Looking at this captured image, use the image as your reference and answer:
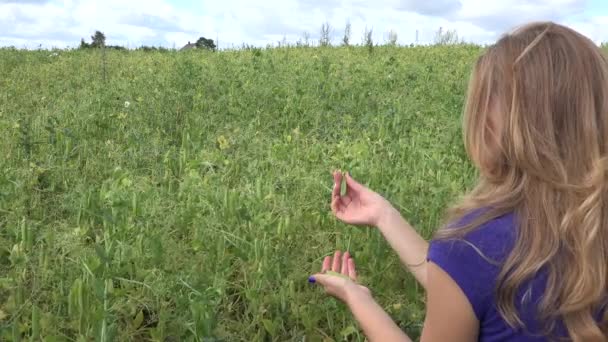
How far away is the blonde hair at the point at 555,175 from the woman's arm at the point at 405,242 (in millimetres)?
693

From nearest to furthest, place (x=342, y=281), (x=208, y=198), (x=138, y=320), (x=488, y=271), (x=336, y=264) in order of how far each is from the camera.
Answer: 1. (x=488, y=271)
2. (x=342, y=281)
3. (x=336, y=264)
4. (x=138, y=320)
5. (x=208, y=198)

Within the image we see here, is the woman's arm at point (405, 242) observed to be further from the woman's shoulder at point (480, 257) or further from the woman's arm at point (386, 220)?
the woman's shoulder at point (480, 257)

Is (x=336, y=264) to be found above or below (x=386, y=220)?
below

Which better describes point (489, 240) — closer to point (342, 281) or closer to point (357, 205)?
point (342, 281)

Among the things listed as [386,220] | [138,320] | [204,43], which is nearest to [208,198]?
[138,320]

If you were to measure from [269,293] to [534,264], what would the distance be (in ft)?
4.34

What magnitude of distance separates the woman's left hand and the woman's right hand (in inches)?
6.5

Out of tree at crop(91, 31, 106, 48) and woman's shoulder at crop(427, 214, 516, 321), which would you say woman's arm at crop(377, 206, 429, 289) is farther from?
tree at crop(91, 31, 106, 48)

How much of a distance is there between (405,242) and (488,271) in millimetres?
757

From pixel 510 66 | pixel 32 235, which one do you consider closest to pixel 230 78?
pixel 32 235

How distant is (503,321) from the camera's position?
151 centimetres

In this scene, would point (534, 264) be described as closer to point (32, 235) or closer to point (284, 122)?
point (32, 235)

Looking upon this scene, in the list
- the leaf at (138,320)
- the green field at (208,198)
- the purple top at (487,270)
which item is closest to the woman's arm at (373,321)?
the purple top at (487,270)

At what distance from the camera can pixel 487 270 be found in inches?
57.2
